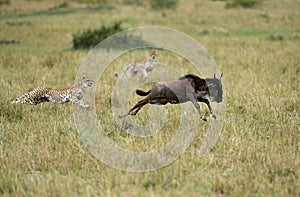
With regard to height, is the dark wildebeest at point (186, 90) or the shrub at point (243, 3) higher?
the shrub at point (243, 3)

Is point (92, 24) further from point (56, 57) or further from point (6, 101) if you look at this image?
point (6, 101)

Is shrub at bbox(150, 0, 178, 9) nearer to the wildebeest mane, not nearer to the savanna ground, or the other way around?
the savanna ground

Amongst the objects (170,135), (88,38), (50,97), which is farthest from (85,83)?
(88,38)

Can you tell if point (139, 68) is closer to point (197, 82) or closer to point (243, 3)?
point (197, 82)

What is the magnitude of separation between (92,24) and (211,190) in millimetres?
19307

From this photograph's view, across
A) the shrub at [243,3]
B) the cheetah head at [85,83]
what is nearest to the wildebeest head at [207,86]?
the cheetah head at [85,83]

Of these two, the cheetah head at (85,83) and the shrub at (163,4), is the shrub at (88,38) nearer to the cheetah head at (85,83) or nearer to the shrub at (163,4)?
the cheetah head at (85,83)

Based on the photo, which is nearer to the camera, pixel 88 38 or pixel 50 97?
pixel 50 97

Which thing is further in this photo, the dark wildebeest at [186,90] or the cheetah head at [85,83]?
the cheetah head at [85,83]

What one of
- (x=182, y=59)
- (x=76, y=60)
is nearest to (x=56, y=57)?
(x=76, y=60)

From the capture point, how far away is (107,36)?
17.8 meters

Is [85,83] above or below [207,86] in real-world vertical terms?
below

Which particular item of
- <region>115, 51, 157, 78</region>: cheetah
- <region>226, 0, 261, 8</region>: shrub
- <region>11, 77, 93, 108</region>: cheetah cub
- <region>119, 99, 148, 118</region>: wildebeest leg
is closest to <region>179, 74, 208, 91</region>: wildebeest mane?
<region>119, 99, 148, 118</region>: wildebeest leg

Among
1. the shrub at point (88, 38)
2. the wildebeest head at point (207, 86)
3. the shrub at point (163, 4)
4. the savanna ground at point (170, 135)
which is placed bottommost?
the savanna ground at point (170, 135)
